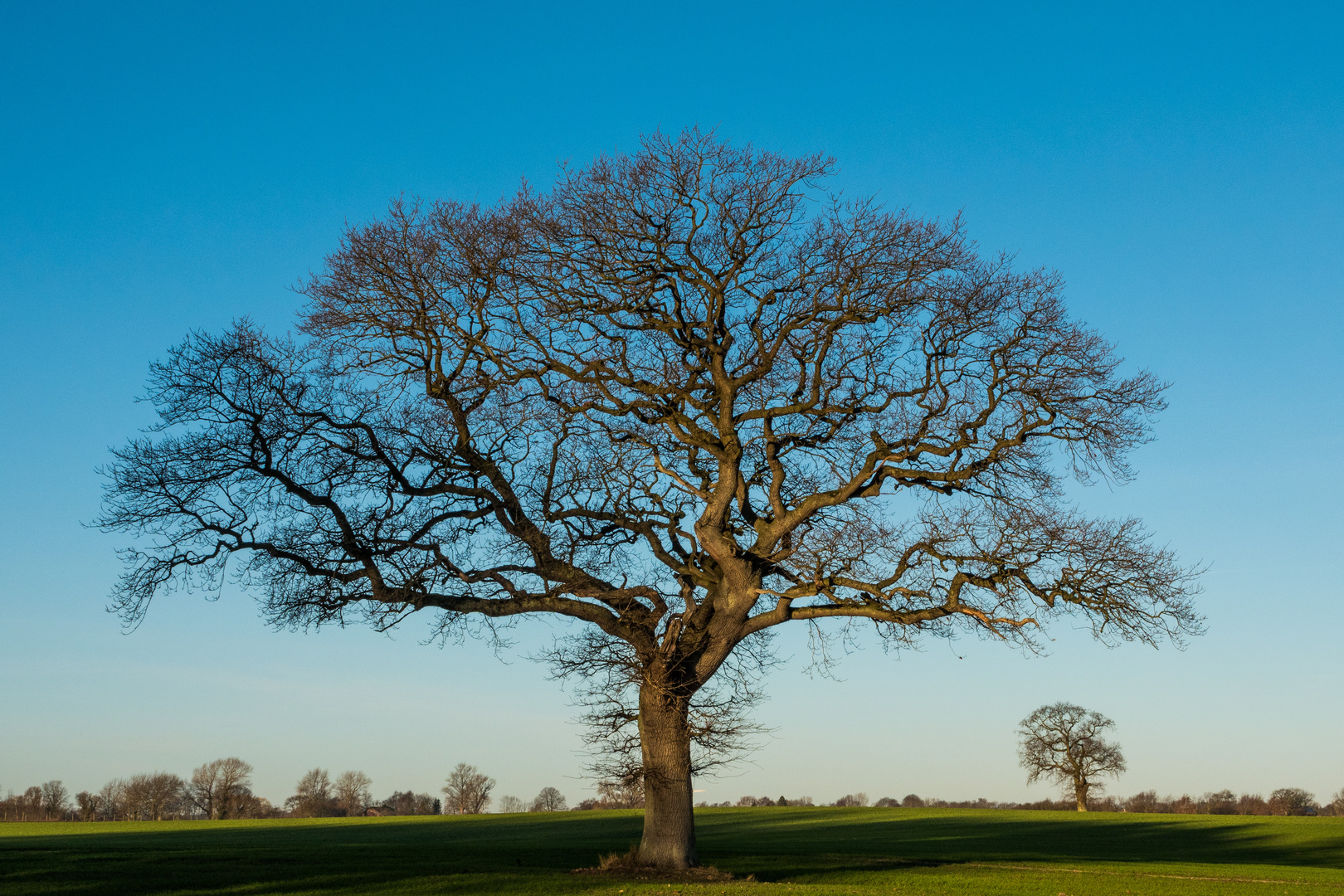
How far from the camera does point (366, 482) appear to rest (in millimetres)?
18125

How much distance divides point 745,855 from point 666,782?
9688 millimetres

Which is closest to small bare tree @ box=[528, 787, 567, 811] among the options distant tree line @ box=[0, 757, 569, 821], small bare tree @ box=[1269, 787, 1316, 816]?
distant tree line @ box=[0, 757, 569, 821]

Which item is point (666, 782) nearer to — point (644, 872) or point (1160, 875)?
point (644, 872)

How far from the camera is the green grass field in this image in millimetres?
16761

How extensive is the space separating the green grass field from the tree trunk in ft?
4.45

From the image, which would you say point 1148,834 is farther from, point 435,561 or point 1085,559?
point 435,561

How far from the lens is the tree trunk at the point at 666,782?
56.5ft

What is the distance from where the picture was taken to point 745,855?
1008 inches

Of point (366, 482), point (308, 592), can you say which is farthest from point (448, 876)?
point (366, 482)

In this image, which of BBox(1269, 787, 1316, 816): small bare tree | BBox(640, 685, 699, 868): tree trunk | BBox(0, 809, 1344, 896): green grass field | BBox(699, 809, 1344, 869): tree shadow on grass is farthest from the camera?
BBox(1269, 787, 1316, 816): small bare tree

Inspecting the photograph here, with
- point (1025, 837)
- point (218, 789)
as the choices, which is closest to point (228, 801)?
point (218, 789)

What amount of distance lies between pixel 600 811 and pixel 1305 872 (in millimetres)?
42936

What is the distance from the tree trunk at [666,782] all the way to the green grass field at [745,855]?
1357 millimetres

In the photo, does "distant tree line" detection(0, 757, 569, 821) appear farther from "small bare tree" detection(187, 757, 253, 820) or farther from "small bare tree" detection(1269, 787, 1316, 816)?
"small bare tree" detection(1269, 787, 1316, 816)
